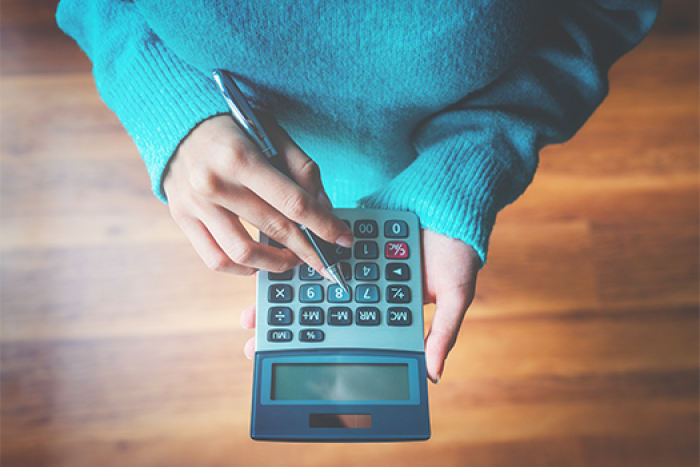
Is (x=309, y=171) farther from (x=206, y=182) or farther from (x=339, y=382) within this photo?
(x=339, y=382)

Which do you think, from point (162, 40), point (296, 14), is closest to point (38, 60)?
point (162, 40)

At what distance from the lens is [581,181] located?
3.17 feet

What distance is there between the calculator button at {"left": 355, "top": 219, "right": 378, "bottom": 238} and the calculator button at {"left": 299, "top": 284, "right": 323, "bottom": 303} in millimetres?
60

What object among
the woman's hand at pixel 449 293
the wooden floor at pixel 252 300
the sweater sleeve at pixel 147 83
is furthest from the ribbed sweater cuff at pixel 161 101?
the wooden floor at pixel 252 300

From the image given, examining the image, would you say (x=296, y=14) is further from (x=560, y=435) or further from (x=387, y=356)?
(x=560, y=435)

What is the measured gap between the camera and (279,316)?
1.25 feet

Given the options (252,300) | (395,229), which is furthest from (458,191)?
(252,300)

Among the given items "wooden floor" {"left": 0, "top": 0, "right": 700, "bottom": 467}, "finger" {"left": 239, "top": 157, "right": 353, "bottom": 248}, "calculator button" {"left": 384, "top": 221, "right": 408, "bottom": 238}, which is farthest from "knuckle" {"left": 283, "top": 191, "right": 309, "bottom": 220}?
"wooden floor" {"left": 0, "top": 0, "right": 700, "bottom": 467}

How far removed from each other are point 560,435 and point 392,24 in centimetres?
81

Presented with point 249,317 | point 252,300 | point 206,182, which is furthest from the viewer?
point 252,300

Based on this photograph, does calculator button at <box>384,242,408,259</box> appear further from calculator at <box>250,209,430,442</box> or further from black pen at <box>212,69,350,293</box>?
black pen at <box>212,69,350,293</box>

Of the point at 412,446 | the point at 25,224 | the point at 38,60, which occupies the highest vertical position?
the point at 38,60

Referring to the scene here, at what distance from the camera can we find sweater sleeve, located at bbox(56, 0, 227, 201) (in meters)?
0.32

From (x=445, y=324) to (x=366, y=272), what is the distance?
8 centimetres
